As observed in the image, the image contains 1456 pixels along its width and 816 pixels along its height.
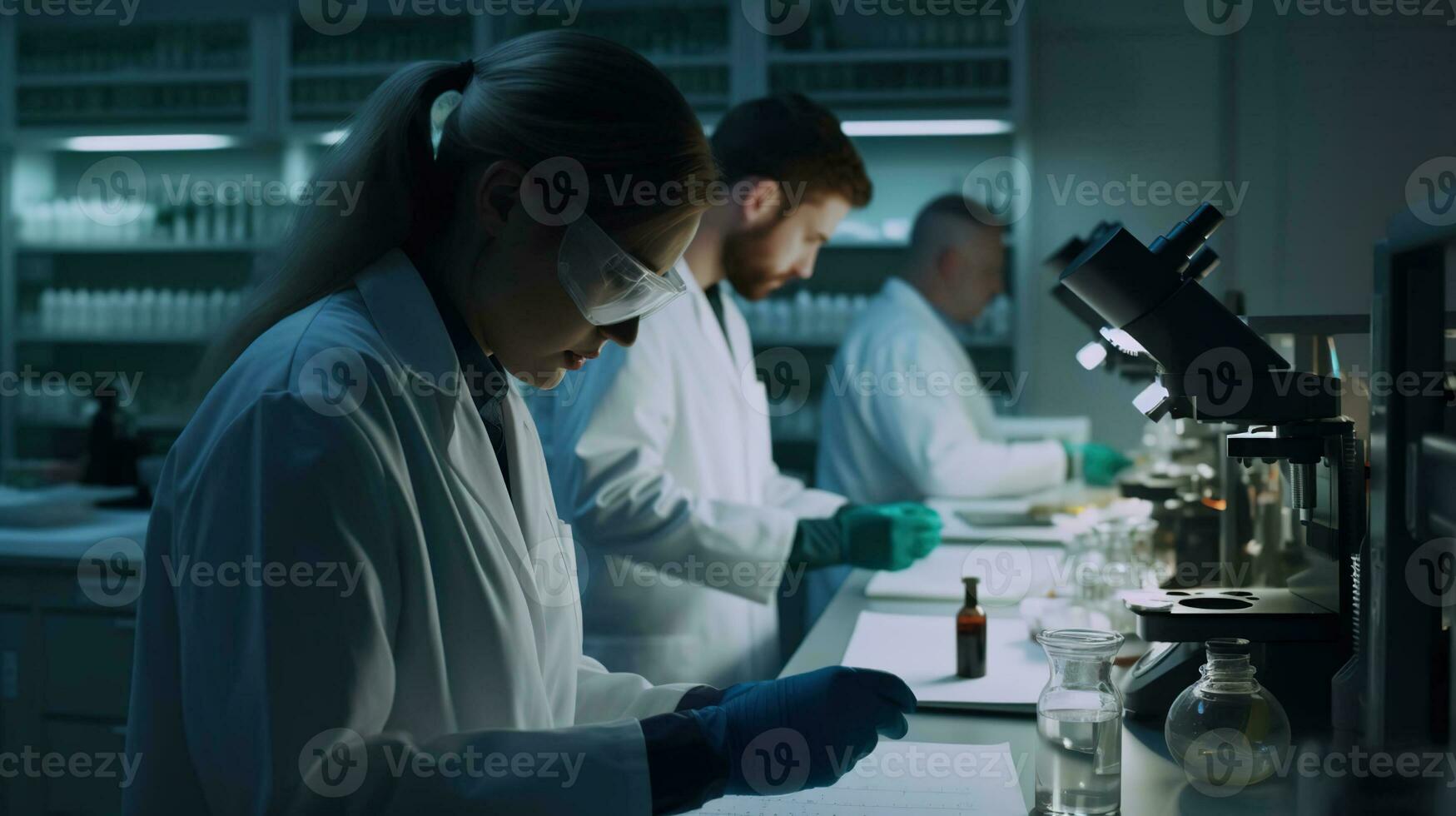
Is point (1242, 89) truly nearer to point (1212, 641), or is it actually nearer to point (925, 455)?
point (925, 455)

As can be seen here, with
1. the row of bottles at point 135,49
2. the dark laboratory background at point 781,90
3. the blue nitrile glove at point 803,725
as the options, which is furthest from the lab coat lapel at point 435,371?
the row of bottles at point 135,49

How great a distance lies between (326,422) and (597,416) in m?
1.15

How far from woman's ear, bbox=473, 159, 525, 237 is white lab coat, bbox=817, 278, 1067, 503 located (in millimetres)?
2255

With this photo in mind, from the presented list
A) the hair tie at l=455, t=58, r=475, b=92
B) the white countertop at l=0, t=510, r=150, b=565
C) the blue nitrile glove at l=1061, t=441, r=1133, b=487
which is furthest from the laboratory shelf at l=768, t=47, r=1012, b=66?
the hair tie at l=455, t=58, r=475, b=92

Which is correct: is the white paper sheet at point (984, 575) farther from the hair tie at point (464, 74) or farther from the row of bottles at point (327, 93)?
the row of bottles at point (327, 93)

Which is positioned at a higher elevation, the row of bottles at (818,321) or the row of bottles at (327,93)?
the row of bottles at (327,93)

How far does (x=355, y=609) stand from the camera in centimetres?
83

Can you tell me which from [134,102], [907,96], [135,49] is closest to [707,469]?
[907,96]

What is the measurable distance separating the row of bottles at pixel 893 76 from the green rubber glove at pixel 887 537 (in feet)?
8.77

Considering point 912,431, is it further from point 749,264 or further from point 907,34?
point 907,34

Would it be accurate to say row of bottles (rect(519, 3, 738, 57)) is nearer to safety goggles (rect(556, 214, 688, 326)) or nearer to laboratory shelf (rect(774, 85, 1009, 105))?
laboratory shelf (rect(774, 85, 1009, 105))

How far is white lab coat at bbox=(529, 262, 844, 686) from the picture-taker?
199 centimetres

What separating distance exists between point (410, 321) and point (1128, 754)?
87cm

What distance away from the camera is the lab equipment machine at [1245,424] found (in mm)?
1122
